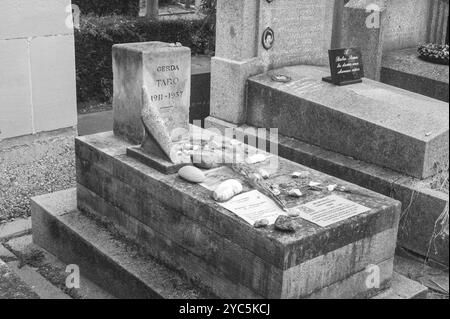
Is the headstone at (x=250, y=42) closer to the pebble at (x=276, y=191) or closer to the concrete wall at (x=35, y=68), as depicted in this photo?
the concrete wall at (x=35, y=68)

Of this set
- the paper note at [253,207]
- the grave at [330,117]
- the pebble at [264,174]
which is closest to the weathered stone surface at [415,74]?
the grave at [330,117]

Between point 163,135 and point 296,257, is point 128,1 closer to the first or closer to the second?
point 163,135

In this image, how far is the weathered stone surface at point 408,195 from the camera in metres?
5.31

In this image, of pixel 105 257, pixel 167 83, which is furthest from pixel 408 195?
pixel 105 257

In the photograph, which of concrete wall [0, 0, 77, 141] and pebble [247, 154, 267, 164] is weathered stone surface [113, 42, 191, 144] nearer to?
pebble [247, 154, 267, 164]

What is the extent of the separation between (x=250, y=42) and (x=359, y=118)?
1.79 meters

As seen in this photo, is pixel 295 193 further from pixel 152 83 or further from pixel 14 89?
pixel 14 89

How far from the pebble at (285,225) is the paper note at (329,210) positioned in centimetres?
21

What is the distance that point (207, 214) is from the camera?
14.4 feet

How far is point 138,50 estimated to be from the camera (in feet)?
17.4

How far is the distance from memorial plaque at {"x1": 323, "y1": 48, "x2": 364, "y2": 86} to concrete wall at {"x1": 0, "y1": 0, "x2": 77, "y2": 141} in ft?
9.09

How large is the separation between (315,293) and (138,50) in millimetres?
2459

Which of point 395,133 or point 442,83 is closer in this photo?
point 395,133
